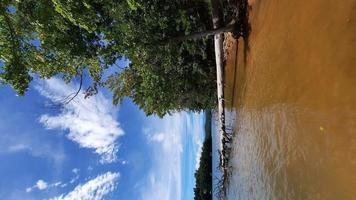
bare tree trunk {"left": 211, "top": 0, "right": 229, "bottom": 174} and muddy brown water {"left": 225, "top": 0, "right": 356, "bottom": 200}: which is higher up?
bare tree trunk {"left": 211, "top": 0, "right": 229, "bottom": 174}

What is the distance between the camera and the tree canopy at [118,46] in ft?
41.2

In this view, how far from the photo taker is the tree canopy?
12.6m

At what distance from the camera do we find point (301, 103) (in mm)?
7082

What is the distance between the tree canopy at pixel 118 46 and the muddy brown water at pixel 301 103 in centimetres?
518

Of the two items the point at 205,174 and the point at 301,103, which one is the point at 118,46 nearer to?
the point at 301,103

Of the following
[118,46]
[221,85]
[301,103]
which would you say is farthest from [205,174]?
[301,103]

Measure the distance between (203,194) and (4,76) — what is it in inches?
798

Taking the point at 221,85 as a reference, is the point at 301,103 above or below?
below

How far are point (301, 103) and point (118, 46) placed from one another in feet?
27.5

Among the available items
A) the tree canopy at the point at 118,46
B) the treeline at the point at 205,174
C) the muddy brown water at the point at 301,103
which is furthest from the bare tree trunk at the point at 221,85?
the treeline at the point at 205,174

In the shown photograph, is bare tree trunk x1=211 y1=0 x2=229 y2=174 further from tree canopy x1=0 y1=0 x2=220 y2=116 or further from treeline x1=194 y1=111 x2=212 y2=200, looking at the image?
treeline x1=194 y1=111 x2=212 y2=200

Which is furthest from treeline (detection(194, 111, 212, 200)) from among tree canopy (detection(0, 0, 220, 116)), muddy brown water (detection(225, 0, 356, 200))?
muddy brown water (detection(225, 0, 356, 200))

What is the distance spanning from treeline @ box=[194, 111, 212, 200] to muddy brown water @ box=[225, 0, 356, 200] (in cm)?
1777

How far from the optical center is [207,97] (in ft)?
69.4
